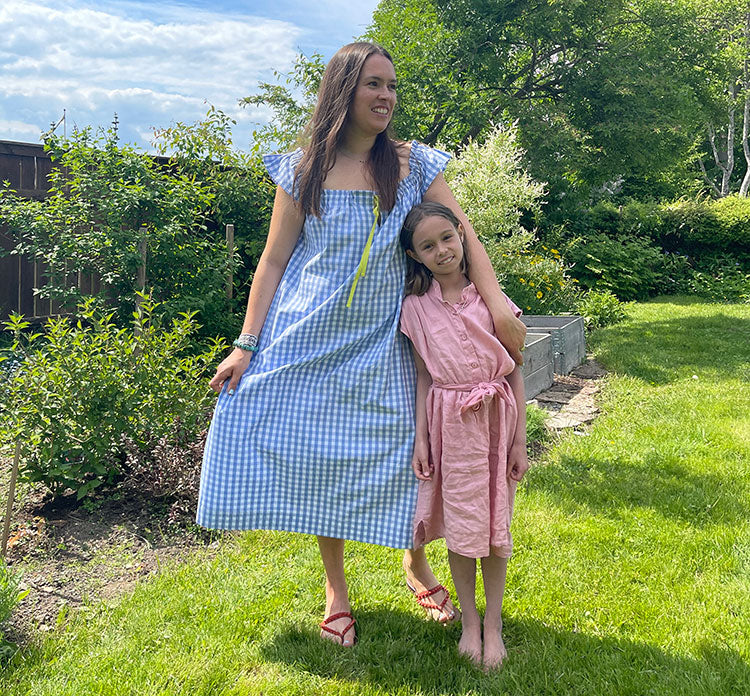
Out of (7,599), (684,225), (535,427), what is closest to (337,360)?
(7,599)

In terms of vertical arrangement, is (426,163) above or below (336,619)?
above

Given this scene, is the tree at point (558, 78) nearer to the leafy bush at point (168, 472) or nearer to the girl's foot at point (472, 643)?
the leafy bush at point (168, 472)

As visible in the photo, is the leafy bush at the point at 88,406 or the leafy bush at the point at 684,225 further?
the leafy bush at the point at 684,225

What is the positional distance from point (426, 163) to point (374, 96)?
10.6 inches

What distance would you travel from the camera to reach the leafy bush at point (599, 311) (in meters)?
9.24

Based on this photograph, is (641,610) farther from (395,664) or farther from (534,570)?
(395,664)

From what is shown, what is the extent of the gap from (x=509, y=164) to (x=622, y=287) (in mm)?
6425

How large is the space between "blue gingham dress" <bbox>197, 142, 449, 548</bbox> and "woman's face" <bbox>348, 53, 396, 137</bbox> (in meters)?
0.22

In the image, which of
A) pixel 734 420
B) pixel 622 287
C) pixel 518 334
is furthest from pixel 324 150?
pixel 622 287

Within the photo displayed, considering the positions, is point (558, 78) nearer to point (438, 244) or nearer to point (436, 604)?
point (438, 244)

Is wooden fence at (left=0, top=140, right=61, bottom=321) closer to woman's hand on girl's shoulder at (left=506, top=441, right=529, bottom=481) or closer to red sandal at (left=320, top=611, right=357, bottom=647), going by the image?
red sandal at (left=320, top=611, right=357, bottom=647)

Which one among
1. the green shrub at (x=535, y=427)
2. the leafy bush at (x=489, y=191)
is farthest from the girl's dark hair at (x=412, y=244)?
the leafy bush at (x=489, y=191)

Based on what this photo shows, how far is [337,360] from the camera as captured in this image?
213 centimetres

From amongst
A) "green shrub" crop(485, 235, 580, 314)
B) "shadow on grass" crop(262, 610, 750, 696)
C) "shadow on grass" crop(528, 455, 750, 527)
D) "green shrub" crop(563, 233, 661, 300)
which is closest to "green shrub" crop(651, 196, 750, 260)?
"green shrub" crop(563, 233, 661, 300)
